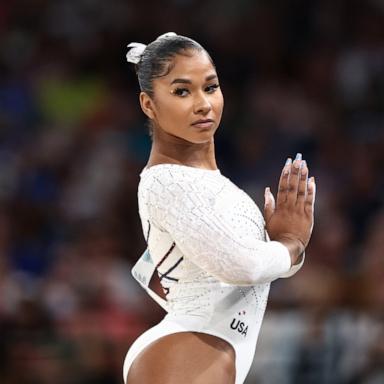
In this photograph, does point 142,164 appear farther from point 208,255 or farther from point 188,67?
point 208,255

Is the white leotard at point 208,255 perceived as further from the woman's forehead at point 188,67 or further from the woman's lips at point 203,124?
the woman's forehead at point 188,67

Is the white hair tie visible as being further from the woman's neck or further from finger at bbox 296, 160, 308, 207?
finger at bbox 296, 160, 308, 207

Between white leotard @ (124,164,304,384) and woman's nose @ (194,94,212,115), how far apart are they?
0.15 m

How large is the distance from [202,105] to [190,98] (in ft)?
0.12

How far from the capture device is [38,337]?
190 inches

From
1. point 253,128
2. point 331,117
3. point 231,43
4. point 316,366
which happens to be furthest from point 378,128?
point 316,366

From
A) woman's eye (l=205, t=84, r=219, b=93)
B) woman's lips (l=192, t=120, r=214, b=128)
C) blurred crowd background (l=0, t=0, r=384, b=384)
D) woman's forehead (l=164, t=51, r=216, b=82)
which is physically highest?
woman's forehead (l=164, t=51, r=216, b=82)

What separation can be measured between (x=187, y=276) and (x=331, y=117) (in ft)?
14.7

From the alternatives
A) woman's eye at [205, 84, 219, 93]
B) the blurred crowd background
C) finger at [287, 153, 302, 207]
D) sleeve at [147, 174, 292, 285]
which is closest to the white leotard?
sleeve at [147, 174, 292, 285]

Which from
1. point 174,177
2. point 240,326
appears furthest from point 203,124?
point 240,326

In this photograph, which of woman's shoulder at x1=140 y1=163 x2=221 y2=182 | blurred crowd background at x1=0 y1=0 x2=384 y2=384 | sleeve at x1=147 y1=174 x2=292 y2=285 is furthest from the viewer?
blurred crowd background at x1=0 y1=0 x2=384 y2=384

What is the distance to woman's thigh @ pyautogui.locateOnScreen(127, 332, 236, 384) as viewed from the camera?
2.57 metres

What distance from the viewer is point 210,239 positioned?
2.51m

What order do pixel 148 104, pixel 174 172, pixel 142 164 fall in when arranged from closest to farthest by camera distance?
pixel 174 172
pixel 148 104
pixel 142 164
